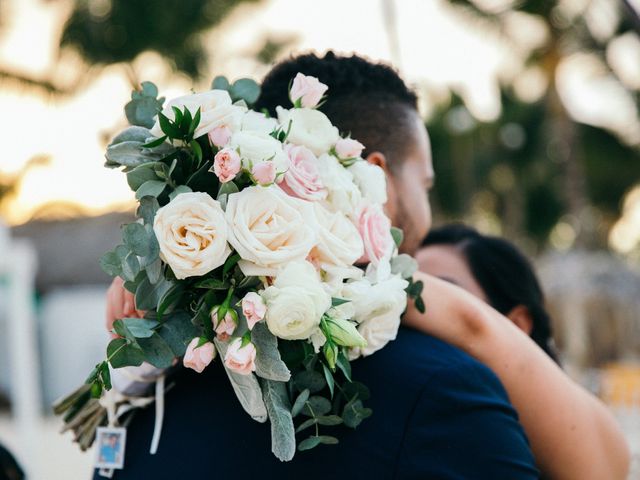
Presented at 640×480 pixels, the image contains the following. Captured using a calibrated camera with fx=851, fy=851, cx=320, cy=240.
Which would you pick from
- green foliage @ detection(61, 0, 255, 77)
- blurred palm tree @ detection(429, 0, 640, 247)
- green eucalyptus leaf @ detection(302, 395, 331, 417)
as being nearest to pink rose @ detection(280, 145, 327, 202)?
green eucalyptus leaf @ detection(302, 395, 331, 417)

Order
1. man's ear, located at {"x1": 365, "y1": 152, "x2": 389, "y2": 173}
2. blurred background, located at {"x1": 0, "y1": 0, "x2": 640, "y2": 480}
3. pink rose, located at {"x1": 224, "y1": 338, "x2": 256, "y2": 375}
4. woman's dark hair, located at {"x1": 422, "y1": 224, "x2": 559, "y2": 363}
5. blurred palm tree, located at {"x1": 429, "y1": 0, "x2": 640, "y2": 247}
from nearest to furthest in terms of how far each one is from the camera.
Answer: pink rose, located at {"x1": 224, "y1": 338, "x2": 256, "y2": 375} → man's ear, located at {"x1": 365, "y1": 152, "x2": 389, "y2": 173} → woman's dark hair, located at {"x1": 422, "y1": 224, "x2": 559, "y2": 363} → blurred background, located at {"x1": 0, "y1": 0, "x2": 640, "y2": 480} → blurred palm tree, located at {"x1": 429, "y1": 0, "x2": 640, "y2": 247}

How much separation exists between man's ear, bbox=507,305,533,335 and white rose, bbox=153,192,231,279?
1607 mm

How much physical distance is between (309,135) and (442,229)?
1505mm

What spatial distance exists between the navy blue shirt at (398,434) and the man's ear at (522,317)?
3.67 feet

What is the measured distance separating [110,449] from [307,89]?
102 cm

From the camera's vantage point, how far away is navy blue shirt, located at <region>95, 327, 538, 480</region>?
182 centimetres

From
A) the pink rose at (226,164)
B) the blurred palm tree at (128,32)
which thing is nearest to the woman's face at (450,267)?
the pink rose at (226,164)

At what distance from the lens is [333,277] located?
1.87 meters

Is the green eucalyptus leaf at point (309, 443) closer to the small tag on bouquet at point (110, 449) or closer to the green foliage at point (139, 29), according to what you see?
the small tag on bouquet at point (110, 449)

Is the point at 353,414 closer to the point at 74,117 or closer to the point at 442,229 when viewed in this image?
the point at 442,229

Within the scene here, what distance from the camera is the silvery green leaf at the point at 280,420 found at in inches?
67.4

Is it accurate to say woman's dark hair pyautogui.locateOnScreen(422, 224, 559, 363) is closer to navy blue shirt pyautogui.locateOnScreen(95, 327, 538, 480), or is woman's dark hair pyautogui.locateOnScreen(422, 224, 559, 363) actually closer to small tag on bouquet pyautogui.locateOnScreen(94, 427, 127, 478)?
navy blue shirt pyautogui.locateOnScreen(95, 327, 538, 480)

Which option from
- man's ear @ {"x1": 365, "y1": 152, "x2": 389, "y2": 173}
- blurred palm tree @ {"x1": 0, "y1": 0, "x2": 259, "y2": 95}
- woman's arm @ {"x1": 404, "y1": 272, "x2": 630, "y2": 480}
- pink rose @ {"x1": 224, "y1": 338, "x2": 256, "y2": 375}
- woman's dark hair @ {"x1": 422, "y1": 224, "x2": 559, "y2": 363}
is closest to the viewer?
pink rose @ {"x1": 224, "y1": 338, "x2": 256, "y2": 375}

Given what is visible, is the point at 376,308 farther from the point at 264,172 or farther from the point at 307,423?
the point at 264,172
